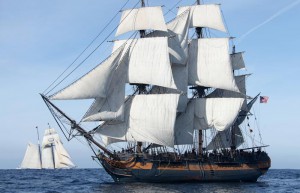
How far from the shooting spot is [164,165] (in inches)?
2141

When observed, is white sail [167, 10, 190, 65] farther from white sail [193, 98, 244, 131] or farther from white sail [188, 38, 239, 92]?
white sail [193, 98, 244, 131]

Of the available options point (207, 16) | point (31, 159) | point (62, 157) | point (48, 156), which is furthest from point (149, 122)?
point (31, 159)

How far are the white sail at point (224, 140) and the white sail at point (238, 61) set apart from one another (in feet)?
27.9

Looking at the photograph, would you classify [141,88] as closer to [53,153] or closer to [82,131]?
[82,131]

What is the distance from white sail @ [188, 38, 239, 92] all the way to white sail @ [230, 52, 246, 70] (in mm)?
3759

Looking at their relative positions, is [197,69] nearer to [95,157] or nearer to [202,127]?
[202,127]

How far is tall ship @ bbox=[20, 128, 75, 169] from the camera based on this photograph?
141m

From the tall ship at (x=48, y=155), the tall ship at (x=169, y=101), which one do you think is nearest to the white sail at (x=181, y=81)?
the tall ship at (x=169, y=101)

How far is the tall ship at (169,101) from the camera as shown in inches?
2083

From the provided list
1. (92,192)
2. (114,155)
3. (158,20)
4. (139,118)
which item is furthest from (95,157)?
(158,20)

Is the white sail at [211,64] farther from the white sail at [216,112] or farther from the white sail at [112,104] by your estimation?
the white sail at [112,104]

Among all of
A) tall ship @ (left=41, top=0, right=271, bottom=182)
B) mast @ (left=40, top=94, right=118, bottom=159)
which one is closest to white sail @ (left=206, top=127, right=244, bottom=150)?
tall ship @ (left=41, top=0, right=271, bottom=182)

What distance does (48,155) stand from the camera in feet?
479

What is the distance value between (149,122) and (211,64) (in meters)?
14.4
